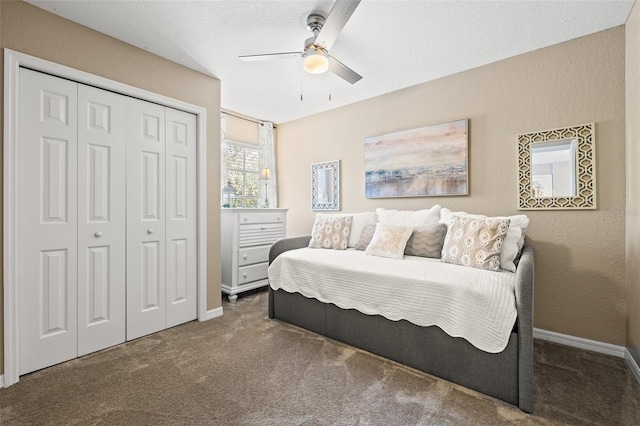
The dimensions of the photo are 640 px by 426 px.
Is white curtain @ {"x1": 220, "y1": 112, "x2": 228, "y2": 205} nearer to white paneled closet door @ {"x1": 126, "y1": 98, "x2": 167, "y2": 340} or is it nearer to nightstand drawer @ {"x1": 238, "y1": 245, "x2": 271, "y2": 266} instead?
nightstand drawer @ {"x1": 238, "y1": 245, "x2": 271, "y2": 266}

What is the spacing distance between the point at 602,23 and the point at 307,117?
3.09 metres

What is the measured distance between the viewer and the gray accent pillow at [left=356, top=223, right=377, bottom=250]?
118 inches

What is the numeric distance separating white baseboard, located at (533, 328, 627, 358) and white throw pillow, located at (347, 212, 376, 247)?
173 cm

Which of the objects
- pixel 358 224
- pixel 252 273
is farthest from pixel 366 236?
pixel 252 273

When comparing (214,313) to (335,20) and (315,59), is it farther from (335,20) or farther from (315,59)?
(335,20)

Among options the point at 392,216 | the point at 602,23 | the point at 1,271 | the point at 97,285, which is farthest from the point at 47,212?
the point at 602,23

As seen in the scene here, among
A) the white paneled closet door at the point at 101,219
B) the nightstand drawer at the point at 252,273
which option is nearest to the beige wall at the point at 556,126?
the nightstand drawer at the point at 252,273

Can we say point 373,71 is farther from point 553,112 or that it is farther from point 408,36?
point 553,112

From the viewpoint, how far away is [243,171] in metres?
4.34

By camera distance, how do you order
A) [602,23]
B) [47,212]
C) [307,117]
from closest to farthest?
[47,212] → [602,23] → [307,117]

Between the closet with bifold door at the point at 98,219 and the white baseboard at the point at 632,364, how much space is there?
3.33 metres

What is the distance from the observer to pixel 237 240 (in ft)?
11.1

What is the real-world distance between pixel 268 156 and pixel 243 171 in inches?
18.7

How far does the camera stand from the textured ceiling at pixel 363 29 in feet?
6.36
